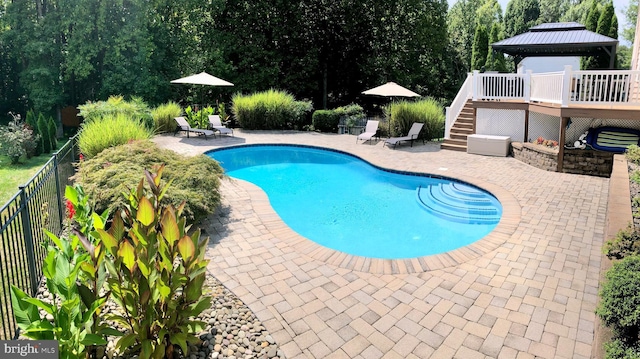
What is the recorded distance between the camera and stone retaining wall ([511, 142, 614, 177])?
888cm

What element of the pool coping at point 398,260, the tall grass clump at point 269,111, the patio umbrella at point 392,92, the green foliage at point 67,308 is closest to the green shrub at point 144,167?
the pool coping at point 398,260

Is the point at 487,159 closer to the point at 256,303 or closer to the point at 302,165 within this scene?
the point at 302,165

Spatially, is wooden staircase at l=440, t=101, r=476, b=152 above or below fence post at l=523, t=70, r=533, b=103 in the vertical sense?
below

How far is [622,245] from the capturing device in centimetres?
375

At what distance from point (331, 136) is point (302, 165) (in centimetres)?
408

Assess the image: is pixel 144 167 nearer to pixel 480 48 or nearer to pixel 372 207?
pixel 372 207

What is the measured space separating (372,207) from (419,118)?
7.41 m

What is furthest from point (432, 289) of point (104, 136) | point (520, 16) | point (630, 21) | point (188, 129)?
point (630, 21)

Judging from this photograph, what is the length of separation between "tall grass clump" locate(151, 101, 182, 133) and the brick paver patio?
10204 mm

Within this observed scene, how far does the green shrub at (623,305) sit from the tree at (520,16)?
132ft

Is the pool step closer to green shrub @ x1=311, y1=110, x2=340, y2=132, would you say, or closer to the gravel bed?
the gravel bed

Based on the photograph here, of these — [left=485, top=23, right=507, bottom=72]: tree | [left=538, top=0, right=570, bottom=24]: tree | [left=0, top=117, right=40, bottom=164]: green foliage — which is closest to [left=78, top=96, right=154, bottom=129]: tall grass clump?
[left=0, top=117, right=40, bottom=164]: green foliage

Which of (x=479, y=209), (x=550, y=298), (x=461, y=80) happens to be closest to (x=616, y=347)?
(x=550, y=298)

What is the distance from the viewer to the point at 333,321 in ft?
12.0
